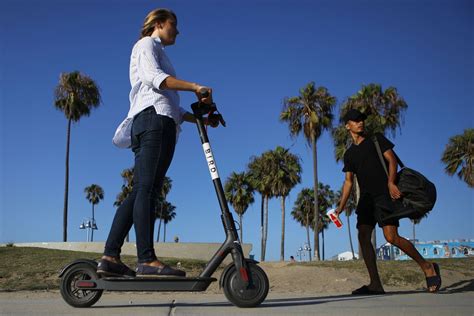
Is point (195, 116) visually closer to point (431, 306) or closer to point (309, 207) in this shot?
point (431, 306)

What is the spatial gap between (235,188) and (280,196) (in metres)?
7.80

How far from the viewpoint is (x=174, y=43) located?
3812mm

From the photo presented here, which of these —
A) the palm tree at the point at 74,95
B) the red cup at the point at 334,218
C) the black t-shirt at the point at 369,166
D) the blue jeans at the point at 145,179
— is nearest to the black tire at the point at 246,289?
the blue jeans at the point at 145,179

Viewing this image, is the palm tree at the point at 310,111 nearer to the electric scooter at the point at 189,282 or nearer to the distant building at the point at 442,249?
the distant building at the point at 442,249

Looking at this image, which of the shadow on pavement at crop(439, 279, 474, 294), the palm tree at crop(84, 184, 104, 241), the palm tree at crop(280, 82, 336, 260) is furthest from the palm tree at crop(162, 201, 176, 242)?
the shadow on pavement at crop(439, 279, 474, 294)

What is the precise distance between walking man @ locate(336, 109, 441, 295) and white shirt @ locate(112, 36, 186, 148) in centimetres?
235

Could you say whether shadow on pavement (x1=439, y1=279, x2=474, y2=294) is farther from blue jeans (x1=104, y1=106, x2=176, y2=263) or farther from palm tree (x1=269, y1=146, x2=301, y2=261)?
palm tree (x1=269, y1=146, x2=301, y2=261)

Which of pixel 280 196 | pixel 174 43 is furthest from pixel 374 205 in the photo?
pixel 280 196

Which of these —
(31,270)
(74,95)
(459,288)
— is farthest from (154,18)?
(74,95)

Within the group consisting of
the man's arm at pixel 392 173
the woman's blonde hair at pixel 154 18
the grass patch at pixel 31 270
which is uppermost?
the woman's blonde hair at pixel 154 18

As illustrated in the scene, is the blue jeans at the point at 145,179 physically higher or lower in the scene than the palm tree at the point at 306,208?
lower

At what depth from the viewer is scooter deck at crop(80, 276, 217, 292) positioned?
3.21 m

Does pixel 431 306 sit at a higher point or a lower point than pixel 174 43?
lower

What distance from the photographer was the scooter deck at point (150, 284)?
3209mm
